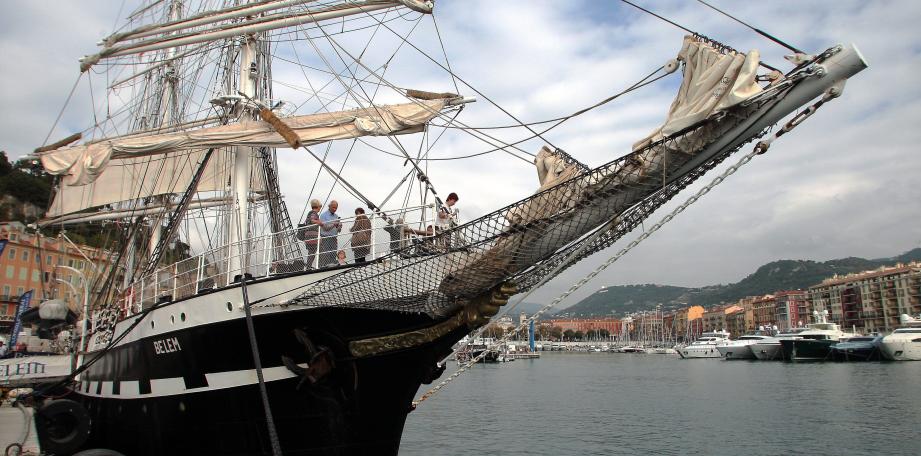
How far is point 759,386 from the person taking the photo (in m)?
34.8

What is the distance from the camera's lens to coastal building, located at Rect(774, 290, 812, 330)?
12244 centimetres

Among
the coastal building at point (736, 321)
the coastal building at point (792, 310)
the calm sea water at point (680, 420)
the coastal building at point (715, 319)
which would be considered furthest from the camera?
the coastal building at point (715, 319)

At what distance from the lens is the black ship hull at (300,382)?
897cm

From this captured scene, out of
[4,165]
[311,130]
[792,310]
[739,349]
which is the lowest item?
[739,349]

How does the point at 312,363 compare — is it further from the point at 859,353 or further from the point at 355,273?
the point at 859,353

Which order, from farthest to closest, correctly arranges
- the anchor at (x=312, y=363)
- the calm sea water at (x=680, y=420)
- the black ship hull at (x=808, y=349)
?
the black ship hull at (x=808, y=349), the calm sea water at (x=680, y=420), the anchor at (x=312, y=363)

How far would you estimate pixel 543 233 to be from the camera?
7391 mm

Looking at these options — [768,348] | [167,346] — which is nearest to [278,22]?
[167,346]

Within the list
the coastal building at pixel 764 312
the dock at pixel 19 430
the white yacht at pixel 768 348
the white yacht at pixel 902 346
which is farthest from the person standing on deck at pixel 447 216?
the coastal building at pixel 764 312

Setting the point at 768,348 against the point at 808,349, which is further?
the point at 768,348

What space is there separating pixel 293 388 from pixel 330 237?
6.97 feet

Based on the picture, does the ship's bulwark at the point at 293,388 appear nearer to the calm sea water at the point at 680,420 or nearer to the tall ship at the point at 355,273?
the tall ship at the point at 355,273

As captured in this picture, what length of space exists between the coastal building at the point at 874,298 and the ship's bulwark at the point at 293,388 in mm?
101317

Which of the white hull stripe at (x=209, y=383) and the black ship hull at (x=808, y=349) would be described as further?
the black ship hull at (x=808, y=349)
